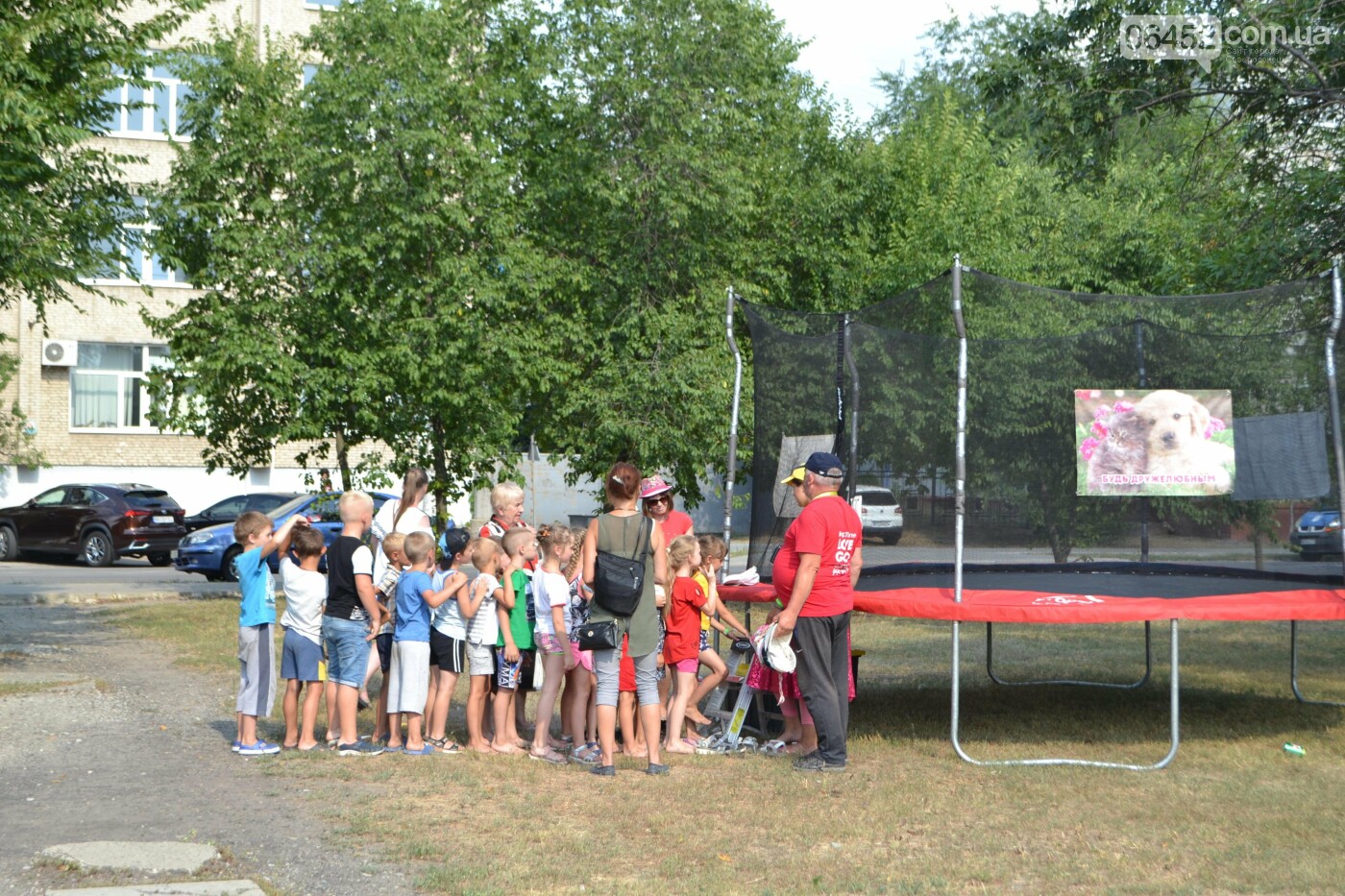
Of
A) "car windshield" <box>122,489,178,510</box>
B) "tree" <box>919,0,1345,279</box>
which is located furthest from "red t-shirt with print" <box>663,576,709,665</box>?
"car windshield" <box>122,489,178,510</box>

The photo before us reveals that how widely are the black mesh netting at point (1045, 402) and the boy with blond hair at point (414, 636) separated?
10.8 feet

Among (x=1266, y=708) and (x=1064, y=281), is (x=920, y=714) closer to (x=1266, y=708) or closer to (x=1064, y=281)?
(x=1266, y=708)

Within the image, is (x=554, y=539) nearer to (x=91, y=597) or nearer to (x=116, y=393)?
(x=91, y=597)

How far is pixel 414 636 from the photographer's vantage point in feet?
27.7

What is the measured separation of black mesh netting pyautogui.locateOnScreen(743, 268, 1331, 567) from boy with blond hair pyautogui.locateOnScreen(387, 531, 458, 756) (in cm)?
329

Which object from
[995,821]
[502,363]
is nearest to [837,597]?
[995,821]

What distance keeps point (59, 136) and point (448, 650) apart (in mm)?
5467

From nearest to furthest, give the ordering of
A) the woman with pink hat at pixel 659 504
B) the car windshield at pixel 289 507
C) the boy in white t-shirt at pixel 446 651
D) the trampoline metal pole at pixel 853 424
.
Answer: the woman with pink hat at pixel 659 504 → the boy in white t-shirt at pixel 446 651 → the trampoline metal pole at pixel 853 424 → the car windshield at pixel 289 507

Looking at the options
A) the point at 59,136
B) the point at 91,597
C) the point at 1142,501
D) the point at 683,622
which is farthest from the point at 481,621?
the point at 91,597

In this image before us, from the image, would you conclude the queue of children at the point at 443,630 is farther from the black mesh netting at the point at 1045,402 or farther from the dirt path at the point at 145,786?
the black mesh netting at the point at 1045,402

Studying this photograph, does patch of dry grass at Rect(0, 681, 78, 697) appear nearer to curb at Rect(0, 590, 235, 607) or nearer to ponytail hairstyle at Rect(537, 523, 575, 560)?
ponytail hairstyle at Rect(537, 523, 575, 560)

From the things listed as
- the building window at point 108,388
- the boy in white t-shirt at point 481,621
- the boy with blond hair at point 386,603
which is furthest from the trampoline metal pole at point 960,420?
the building window at point 108,388

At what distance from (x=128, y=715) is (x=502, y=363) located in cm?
896

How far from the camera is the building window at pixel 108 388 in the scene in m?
37.0
